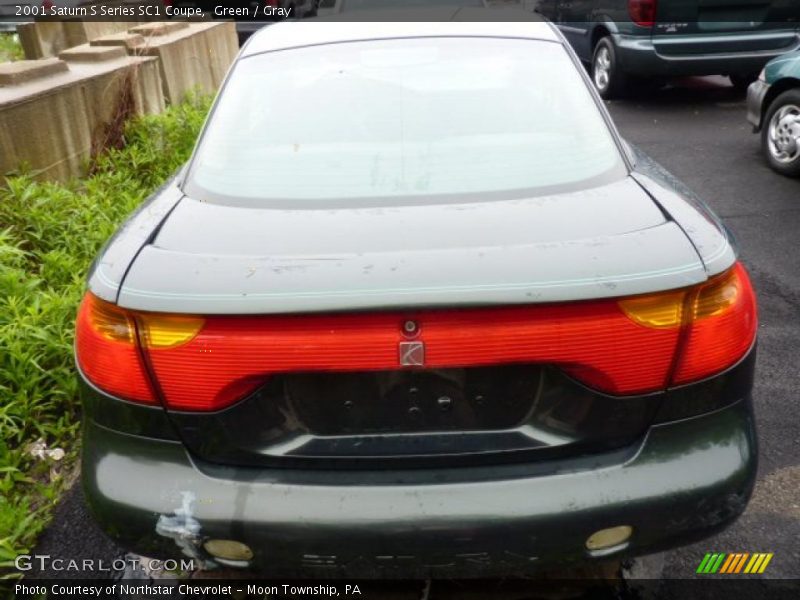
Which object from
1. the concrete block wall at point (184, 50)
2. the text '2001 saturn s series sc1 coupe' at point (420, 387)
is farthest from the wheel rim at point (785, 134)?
the concrete block wall at point (184, 50)

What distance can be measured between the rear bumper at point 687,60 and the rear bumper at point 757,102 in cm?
176

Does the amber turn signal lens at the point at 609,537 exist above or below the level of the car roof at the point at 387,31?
below

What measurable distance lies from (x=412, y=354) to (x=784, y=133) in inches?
211

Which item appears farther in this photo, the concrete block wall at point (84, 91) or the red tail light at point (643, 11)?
the red tail light at point (643, 11)

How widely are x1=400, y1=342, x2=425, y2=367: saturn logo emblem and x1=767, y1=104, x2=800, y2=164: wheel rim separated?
17.1 feet

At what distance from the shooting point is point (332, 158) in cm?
228

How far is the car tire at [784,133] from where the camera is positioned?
570 cm

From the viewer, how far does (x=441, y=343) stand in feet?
5.25

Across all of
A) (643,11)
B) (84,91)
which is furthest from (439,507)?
(643,11)

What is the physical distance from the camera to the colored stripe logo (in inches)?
92.2

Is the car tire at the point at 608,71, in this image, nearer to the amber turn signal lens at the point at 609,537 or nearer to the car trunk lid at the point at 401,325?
the car trunk lid at the point at 401,325

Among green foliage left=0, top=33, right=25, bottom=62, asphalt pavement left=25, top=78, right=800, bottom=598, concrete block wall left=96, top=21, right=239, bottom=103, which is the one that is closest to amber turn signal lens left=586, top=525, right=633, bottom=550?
asphalt pavement left=25, top=78, right=800, bottom=598

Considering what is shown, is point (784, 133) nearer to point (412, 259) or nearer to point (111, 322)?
point (412, 259)

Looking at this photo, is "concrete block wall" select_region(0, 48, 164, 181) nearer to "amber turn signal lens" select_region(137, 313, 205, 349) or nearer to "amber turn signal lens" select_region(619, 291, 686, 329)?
"amber turn signal lens" select_region(137, 313, 205, 349)
